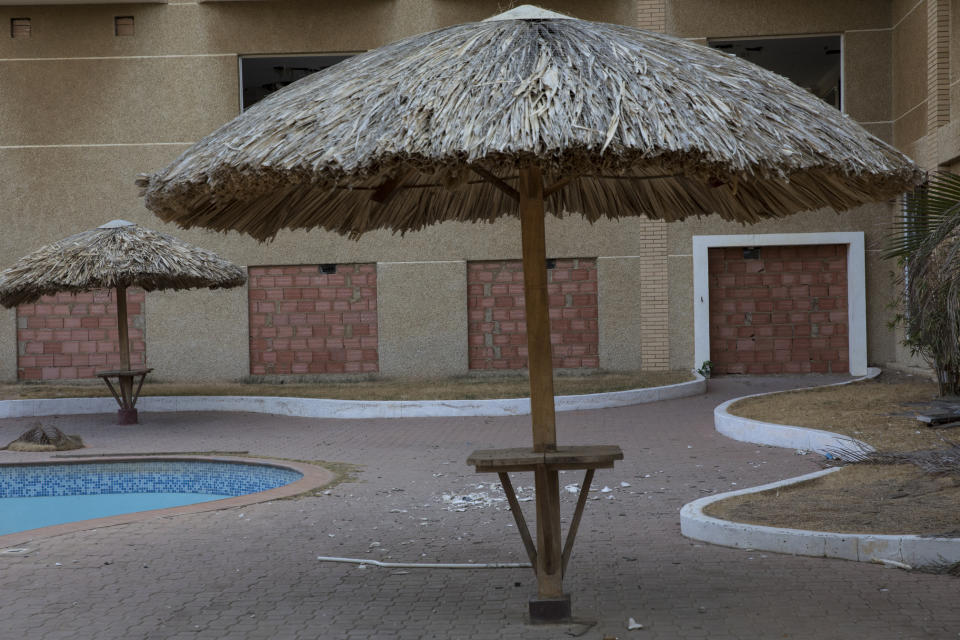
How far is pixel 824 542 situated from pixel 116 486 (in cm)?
791

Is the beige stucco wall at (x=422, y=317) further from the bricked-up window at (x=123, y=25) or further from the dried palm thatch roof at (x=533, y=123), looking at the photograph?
the dried palm thatch roof at (x=533, y=123)

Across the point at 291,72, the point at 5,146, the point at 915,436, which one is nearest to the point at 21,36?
the point at 5,146

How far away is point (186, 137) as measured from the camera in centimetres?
1978

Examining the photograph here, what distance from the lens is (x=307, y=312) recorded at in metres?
20.0

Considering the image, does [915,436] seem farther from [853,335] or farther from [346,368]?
[346,368]

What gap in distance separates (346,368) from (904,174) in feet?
52.2

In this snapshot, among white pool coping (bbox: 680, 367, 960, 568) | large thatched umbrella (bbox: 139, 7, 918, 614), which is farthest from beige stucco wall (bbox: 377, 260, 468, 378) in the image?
large thatched umbrella (bbox: 139, 7, 918, 614)

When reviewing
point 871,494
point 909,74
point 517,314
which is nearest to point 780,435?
point 871,494

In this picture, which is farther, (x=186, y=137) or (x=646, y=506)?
(x=186, y=137)

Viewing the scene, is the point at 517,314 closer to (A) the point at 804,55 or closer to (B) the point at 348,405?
(B) the point at 348,405

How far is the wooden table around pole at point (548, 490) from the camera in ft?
15.3

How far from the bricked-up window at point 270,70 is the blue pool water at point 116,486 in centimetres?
1059

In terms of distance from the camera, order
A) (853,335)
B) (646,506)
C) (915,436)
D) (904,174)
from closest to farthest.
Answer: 1. (904,174)
2. (646,506)
3. (915,436)
4. (853,335)

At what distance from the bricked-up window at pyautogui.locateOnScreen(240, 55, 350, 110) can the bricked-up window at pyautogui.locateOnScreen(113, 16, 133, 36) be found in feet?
7.40
